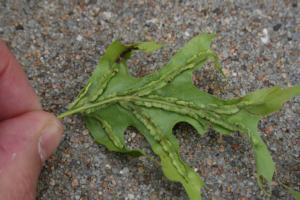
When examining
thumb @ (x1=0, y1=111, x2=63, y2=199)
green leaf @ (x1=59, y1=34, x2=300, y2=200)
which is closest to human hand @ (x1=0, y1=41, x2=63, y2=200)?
thumb @ (x1=0, y1=111, x2=63, y2=199)

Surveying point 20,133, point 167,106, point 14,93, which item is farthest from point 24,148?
point 167,106

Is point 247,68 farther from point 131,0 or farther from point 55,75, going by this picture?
point 55,75

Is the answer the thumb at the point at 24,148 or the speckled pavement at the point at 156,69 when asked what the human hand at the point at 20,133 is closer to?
the thumb at the point at 24,148

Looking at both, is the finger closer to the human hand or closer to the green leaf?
the human hand

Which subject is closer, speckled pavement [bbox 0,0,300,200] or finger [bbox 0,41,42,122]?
finger [bbox 0,41,42,122]

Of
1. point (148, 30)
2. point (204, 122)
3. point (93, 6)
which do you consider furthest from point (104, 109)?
point (93, 6)

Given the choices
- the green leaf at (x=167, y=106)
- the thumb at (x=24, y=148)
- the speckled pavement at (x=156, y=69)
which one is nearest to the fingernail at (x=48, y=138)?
the thumb at (x=24, y=148)
